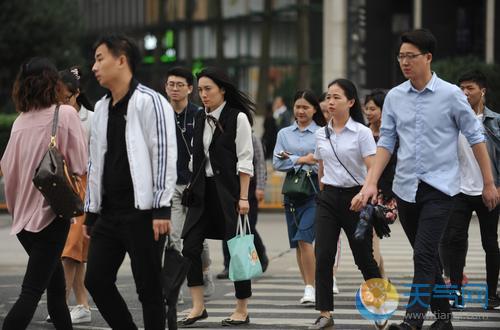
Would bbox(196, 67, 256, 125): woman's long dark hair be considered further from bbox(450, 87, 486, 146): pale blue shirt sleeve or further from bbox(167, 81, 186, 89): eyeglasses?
bbox(450, 87, 486, 146): pale blue shirt sleeve

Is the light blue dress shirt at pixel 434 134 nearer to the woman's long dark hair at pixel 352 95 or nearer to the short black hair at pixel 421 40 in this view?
the short black hair at pixel 421 40

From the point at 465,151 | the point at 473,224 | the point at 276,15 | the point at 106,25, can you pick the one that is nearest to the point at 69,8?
the point at 276,15

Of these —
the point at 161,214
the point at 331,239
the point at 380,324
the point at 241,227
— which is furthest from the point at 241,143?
the point at 161,214

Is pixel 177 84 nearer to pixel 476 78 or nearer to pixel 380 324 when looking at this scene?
pixel 476 78

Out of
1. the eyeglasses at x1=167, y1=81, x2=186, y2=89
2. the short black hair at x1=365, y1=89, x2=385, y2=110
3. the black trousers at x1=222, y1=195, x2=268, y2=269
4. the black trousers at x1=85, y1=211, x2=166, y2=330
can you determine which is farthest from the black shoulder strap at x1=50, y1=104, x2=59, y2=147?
the short black hair at x1=365, y1=89, x2=385, y2=110

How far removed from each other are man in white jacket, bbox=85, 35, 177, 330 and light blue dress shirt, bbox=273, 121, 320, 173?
4.03 metres

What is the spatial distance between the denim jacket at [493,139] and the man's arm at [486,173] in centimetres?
176

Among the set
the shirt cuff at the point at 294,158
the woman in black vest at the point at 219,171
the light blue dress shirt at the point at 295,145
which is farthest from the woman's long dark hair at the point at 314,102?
the woman in black vest at the point at 219,171

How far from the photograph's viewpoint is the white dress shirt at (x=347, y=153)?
8.88 metres

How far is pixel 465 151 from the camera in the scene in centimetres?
956

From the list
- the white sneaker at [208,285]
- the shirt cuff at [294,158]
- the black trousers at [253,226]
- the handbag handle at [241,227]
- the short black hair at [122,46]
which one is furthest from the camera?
the black trousers at [253,226]

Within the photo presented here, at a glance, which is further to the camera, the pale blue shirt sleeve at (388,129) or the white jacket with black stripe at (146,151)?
the pale blue shirt sleeve at (388,129)

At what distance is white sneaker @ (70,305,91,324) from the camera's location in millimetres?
9414

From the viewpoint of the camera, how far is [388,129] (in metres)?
7.99
